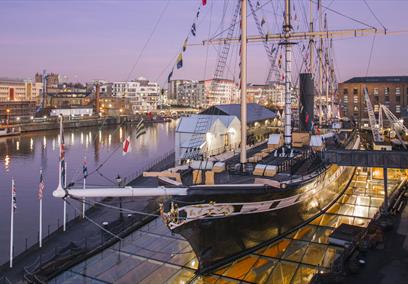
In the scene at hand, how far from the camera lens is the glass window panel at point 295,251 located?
11.8 metres

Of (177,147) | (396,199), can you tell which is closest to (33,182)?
(177,147)

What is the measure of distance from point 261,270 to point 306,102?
1409 centimetres

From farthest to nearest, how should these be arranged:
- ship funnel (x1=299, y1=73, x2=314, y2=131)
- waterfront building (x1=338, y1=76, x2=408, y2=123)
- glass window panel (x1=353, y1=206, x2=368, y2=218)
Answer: waterfront building (x1=338, y1=76, x2=408, y2=123) → ship funnel (x1=299, y1=73, x2=314, y2=131) → glass window panel (x1=353, y1=206, x2=368, y2=218)

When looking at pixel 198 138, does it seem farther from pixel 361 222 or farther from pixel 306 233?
pixel 306 233

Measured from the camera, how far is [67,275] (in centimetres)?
1259

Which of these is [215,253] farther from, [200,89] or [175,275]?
[200,89]

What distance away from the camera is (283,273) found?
1097 centimetres

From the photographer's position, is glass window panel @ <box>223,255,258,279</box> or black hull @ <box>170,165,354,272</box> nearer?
black hull @ <box>170,165,354,272</box>

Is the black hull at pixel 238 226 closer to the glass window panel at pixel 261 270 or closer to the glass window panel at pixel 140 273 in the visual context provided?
the glass window panel at pixel 261 270

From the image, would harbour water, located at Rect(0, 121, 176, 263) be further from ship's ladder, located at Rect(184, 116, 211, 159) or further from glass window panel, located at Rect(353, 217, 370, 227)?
glass window panel, located at Rect(353, 217, 370, 227)

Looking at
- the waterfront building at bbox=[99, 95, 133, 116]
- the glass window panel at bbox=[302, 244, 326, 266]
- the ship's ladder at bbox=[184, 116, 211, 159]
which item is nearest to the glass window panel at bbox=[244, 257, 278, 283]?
the glass window panel at bbox=[302, 244, 326, 266]

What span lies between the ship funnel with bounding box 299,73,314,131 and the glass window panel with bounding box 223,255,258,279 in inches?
505

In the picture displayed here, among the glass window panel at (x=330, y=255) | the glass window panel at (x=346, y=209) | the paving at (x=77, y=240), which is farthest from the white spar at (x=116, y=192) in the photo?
the glass window panel at (x=346, y=209)

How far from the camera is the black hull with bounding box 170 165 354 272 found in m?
10.6
